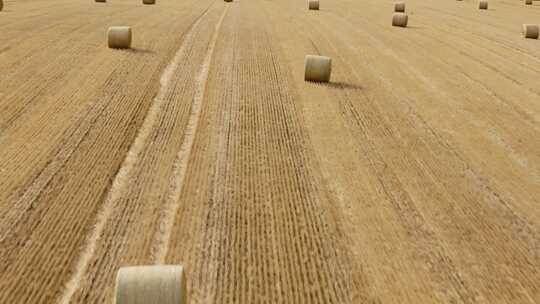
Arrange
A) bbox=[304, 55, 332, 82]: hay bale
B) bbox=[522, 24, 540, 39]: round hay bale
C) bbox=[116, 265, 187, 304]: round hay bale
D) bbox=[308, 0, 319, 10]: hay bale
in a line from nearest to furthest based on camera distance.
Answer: bbox=[116, 265, 187, 304]: round hay bale < bbox=[304, 55, 332, 82]: hay bale < bbox=[522, 24, 540, 39]: round hay bale < bbox=[308, 0, 319, 10]: hay bale

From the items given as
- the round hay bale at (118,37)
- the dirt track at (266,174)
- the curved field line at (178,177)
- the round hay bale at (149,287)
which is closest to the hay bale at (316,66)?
the dirt track at (266,174)

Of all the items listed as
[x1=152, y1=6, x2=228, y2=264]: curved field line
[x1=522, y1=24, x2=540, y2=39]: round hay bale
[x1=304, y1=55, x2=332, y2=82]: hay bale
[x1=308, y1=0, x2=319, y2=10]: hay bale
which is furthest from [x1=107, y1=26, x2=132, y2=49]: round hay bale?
[x1=308, y1=0, x2=319, y2=10]: hay bale

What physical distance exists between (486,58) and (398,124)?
867 cm

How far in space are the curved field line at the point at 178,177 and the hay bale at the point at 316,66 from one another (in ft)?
8.54

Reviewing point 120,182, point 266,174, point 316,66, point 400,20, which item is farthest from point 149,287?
point 400,20

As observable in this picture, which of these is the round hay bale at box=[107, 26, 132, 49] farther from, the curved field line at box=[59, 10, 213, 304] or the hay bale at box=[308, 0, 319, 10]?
the hay bale at box=[308, 0, 319, 10]

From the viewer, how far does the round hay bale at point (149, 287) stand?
477 cm

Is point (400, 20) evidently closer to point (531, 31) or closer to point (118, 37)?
point (531, 31)

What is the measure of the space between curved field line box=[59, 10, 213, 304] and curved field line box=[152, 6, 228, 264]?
701mm

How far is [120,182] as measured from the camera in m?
7.85

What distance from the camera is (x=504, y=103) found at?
12.6m

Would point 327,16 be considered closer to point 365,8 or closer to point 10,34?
point 365,8

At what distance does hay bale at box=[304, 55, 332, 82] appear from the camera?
13.2 m

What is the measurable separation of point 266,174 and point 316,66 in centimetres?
570
